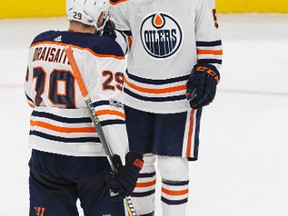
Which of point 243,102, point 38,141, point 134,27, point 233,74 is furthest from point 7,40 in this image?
point 38,141

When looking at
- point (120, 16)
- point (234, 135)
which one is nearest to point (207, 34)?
point (120, 16)

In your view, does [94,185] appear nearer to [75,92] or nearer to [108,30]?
[75,92]

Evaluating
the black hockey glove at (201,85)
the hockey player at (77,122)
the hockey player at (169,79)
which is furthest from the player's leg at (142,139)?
the hockey player at (77,122)

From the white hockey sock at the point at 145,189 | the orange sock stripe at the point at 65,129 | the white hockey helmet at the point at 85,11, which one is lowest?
the white hockey sock at the point at 145,189

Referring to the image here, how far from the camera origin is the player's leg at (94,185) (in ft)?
7.48

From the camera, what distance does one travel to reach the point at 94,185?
230cm

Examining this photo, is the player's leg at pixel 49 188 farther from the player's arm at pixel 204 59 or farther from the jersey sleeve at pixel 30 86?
the player's arm at pixel 204 59

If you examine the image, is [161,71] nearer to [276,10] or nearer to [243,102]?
[243,102]

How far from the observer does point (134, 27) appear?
2.79 meters

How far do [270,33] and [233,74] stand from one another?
5.14ft

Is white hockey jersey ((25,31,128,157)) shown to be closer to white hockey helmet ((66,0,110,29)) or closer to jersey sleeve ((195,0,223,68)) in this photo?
white hockey helmet ((66,0,110,29))

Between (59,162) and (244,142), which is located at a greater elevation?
(59,162)

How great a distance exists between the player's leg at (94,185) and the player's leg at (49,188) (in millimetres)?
40

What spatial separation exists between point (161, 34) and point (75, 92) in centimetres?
59
